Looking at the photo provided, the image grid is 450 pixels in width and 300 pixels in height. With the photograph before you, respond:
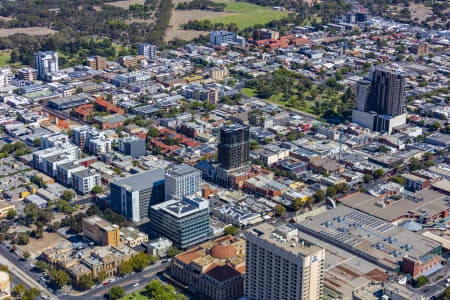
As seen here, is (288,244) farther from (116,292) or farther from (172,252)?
(116,292)

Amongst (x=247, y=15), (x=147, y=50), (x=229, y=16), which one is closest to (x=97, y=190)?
(x=147, y=50)

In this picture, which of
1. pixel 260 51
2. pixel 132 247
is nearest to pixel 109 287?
pixel 132 247

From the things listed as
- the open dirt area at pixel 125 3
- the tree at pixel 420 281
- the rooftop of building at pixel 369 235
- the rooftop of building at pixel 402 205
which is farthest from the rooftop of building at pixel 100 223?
the open dirt area at pixel 125 3

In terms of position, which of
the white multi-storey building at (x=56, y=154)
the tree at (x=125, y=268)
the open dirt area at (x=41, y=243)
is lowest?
the open dirt area at (x=41, y=243)

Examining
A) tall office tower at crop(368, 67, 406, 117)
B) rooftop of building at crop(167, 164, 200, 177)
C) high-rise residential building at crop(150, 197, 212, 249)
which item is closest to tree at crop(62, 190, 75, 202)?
rooftop of building at crop(167, 164, 200, 177)

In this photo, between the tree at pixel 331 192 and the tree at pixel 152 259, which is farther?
the tree at pixel 331 192

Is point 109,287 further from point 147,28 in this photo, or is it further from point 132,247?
point 147,28

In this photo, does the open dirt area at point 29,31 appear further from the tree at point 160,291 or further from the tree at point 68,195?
the tree at point 160,291

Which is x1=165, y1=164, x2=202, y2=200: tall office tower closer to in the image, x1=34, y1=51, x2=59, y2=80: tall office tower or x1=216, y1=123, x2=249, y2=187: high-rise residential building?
x1=216, y1=123, x2=249, y2=187: high-rise residential building
